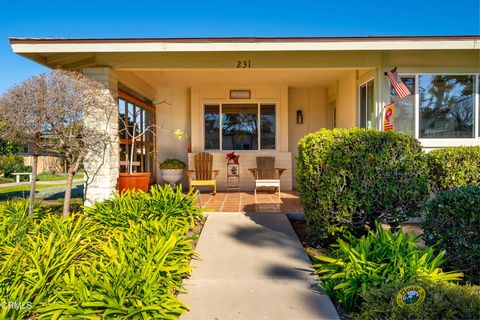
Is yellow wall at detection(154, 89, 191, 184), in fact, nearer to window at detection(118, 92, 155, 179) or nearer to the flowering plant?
window at detection(118, 92, 155, 179)

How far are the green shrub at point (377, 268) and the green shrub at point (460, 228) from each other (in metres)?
0.15

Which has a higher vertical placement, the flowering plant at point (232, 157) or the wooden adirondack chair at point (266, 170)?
the flowering plant at point (232, 157)

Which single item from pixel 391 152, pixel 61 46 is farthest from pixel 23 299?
pixel 61 46

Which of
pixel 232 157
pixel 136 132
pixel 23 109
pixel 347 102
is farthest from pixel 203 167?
pixel 23 109

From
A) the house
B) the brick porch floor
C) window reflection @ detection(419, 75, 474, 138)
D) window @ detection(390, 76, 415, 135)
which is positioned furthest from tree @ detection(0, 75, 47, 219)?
window reflection @ detection(419, 75, 474, 138)

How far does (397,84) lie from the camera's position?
5812 millimetres

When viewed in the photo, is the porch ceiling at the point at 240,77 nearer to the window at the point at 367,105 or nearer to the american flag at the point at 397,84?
the window at the point at 367,105

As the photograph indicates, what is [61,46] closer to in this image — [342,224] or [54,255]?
[54,255]

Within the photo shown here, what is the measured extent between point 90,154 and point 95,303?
3.95 m

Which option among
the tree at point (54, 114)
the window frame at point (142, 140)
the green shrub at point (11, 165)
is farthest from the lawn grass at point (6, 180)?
the tree at point (54, 114)

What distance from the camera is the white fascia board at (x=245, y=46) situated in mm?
5438

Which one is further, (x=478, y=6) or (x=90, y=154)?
(x=90, y=154)

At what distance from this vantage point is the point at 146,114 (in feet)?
30.5

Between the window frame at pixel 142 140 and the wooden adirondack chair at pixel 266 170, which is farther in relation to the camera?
the wooden adirondack chair at pixel 266 170
